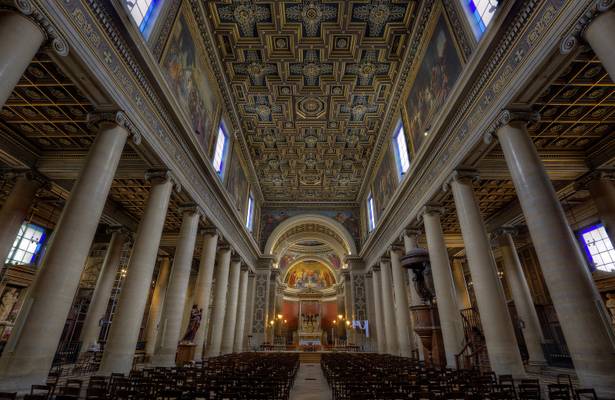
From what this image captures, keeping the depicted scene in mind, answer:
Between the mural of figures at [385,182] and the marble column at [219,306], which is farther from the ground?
the mural of figures at [385,182]

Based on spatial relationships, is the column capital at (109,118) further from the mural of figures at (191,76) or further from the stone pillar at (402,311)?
the stone pillar at (402,311)

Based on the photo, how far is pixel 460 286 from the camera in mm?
18453

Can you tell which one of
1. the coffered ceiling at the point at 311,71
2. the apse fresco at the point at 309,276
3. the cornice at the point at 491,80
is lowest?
the cornice at the point at 491,80

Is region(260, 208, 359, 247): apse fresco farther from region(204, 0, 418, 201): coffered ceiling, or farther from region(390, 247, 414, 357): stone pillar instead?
region(390, 247, 414, 357): stone pillar

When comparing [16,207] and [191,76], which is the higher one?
[191,76]

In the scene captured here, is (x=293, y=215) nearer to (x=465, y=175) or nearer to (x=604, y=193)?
(x=465, y=175)

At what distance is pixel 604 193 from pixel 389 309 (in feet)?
34.8

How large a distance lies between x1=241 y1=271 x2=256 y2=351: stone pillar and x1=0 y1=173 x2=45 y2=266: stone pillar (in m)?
14.3

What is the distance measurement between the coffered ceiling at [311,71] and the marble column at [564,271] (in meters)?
7.38

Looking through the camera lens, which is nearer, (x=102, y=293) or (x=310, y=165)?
(x=102, y=293)

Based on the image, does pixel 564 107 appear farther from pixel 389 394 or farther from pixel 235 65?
pixel 235 65

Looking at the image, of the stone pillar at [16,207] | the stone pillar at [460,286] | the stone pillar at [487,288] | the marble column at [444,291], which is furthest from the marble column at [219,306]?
the stone pillar at [460,286]

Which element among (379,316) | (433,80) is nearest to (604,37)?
(433,80)

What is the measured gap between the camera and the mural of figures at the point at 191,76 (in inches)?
359
